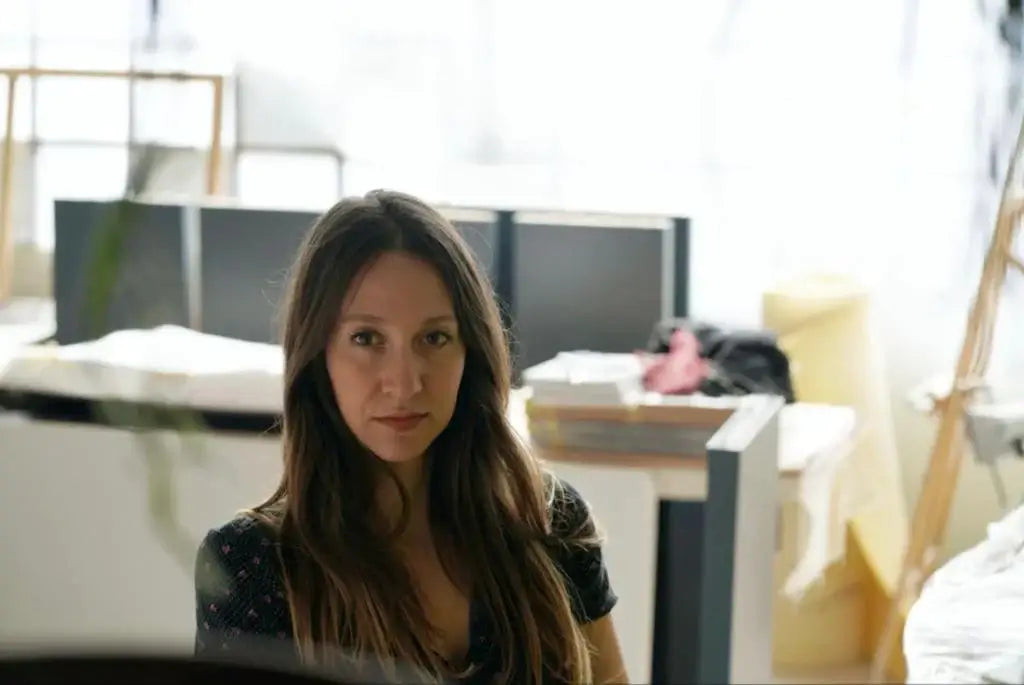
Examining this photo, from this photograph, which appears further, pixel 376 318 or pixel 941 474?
pixel 941 474

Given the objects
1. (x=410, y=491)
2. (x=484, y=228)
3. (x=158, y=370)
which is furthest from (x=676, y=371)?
(x=158, y=370)

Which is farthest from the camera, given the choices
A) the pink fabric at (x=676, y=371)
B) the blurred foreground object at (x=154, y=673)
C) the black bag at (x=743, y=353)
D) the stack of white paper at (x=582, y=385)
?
the black bag at (x=743, y=353)

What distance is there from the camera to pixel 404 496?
1031 millimetres

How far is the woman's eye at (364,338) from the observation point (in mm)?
963

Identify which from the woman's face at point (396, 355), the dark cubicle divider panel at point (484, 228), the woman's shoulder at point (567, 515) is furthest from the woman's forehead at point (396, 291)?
the dark cubicle divider panel at point (484, 228)

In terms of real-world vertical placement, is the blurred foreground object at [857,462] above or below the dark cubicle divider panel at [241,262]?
below

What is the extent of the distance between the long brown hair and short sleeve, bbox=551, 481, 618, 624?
0.03 m

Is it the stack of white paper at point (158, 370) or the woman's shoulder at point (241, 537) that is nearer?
the stack of white paper at point (158, 370)

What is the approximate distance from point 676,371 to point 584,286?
471mm

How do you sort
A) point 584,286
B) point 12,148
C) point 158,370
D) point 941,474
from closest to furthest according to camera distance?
point 158,370 < point 941,474 < point 12,148 < point 584,286

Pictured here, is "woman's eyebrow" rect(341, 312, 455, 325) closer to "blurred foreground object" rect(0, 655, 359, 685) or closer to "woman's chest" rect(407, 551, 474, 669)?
"woman's chest" rect(407, 551, 474, 669)

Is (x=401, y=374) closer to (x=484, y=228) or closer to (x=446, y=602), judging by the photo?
(x=446, y=602)

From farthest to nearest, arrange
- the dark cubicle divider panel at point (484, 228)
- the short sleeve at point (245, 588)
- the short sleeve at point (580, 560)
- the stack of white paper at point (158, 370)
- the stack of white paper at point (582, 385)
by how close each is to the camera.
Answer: the dark cubicle divider panel at point (484, 228) → the stack of white paper at point (582, 385) → the short sleeve at point (580, 560) → the short sleeve at point (245, 588) → the stack of white paper at point (158, 370)

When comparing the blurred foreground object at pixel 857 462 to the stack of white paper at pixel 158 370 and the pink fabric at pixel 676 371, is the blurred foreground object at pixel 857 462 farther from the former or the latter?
the stack of white paper at pixel 158 370
